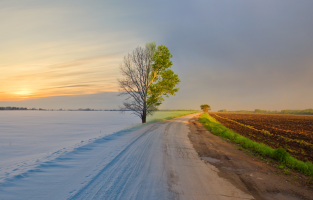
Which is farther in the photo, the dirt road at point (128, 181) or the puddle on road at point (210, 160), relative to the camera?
the puddle on road at point (210, 160)

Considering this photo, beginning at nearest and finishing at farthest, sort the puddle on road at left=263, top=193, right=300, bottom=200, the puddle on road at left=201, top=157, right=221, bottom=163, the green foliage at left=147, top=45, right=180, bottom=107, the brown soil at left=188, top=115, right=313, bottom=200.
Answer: the puddle on road at left=263, top=193, right=300, bottom=200 → the brown soil at left=188, top=115, right=313, bottom=200 → the puddle on road at left=201, top=157, right=221, bottom=163 → the green foliage at left=147, top=45, right=180, bottom=107

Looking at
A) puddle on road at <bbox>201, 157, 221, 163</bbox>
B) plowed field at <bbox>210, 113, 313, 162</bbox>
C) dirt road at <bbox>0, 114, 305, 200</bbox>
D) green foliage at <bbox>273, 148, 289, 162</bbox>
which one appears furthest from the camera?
plowed field at <bbox>210, 113, 313, 162</bbox>

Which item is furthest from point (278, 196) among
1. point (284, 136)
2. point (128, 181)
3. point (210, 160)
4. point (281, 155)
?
point (284, 136)

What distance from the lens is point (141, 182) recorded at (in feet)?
15.6

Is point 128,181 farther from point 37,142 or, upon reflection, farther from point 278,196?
point 37,142

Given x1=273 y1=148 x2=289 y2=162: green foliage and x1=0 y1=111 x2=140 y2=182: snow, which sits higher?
x1=273 y1=148 x2=289 y2=162: green foliage

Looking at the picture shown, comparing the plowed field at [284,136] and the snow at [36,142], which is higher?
the snow at [36,142]

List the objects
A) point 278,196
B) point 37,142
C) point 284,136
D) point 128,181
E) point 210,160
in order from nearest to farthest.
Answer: point 278,196, point 128,181, point 210,160, point 37,142, point 284,136

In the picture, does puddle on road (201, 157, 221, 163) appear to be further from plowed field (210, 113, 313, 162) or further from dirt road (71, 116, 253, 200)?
plowed field (210, 113, 313, 162)

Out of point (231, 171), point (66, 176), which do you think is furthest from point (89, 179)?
point (231, 171)

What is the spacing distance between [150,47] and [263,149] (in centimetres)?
2343

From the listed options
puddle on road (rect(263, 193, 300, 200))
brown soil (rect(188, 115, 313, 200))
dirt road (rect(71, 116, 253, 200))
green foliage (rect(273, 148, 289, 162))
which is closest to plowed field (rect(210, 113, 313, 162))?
green foliage (rect(273, 148, 289, 162))

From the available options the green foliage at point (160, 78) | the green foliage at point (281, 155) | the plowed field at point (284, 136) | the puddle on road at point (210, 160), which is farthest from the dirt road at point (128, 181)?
the green foliage at point (160, 78)

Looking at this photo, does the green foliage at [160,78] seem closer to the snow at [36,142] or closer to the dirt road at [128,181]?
the snow at [36,142]
